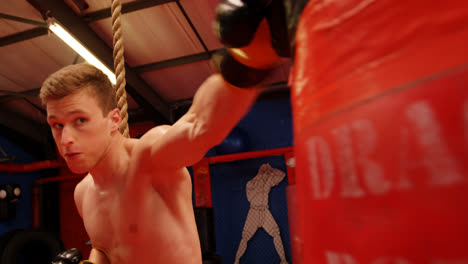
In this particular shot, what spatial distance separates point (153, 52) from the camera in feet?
13.4

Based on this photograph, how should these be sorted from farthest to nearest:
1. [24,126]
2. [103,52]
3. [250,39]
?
1. [24,126]
2. [103,52]
3. [250,39]

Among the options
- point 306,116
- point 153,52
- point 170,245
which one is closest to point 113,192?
point 170,245

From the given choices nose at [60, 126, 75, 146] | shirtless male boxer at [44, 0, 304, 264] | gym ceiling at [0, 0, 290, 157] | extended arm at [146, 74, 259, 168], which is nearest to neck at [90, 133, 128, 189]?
shirtless male boxer at [44, 0, 304, 264]

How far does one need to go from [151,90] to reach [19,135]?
2.22 metres

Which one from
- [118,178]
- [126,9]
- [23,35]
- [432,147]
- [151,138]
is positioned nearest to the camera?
[432,147]

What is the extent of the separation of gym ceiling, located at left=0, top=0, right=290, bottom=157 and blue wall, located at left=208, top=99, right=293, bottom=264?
1.15ft

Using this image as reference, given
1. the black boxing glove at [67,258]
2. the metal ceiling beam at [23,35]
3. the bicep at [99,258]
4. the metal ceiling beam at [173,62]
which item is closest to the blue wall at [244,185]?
the metal ceiling beam at [173,62]

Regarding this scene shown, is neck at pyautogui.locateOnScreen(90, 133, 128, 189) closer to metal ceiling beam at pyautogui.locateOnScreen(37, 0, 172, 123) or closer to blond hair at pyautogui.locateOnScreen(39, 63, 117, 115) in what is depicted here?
blond hair at pyautogui.locateOnScreen(39, 63, 117, 115)

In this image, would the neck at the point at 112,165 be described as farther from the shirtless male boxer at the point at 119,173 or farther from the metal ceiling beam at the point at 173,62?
the metal ceiling beam at the point at 173,62

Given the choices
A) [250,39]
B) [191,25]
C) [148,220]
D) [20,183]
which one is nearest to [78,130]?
[148,220]

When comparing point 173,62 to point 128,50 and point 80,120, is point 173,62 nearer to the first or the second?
point 128,50

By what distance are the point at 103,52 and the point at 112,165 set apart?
3.18 m

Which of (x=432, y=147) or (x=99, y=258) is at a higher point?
(x=432, y=147)

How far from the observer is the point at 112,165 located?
952 millimetres
